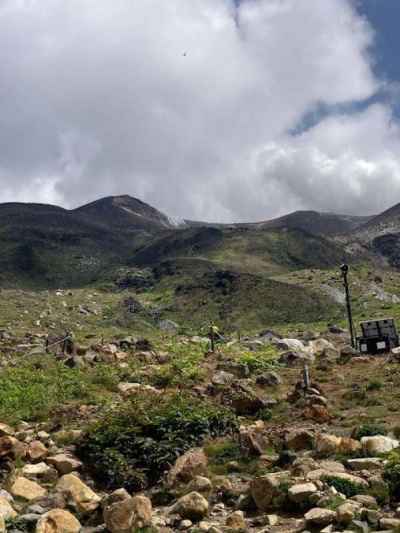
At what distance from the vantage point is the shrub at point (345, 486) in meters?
7.55

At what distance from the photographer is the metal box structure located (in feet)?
74.9

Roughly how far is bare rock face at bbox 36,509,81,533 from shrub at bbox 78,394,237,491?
79.6 inches

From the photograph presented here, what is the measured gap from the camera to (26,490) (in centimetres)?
871

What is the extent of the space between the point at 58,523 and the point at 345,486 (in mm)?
3960

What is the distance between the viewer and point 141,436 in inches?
409

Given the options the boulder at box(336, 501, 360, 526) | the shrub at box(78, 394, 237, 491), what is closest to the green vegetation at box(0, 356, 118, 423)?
the shrub at box(78, 394, 237, 491)

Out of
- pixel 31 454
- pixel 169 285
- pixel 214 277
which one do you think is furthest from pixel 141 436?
pixel 169 285

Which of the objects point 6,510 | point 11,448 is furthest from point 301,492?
point 11,448

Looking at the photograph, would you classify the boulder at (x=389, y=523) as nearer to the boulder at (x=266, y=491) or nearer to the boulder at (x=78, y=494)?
the boulder at (x=266, y=491)

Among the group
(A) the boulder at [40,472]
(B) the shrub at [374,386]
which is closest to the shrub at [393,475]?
(A) the boulder at [40,472]

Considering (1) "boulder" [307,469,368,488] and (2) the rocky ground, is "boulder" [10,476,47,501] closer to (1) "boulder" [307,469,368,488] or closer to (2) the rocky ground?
(2) the rocky ground

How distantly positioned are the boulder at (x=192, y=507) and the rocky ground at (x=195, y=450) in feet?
0.05

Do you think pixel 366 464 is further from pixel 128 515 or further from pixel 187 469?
pixel 128 515

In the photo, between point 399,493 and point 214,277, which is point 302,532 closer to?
point 399,493
